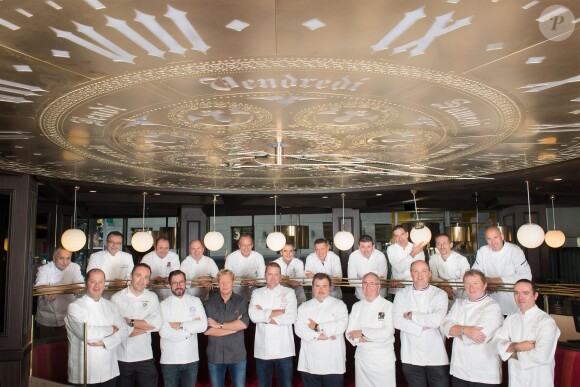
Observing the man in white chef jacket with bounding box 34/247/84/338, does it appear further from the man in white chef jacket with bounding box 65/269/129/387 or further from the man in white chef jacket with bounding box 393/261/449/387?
the man in white chef jacket with bounding box 393/261/449/387

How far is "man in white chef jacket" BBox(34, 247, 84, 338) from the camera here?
250 inches

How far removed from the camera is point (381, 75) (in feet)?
9.62

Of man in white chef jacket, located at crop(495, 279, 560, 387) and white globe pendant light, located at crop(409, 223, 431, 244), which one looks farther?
white globe pendant light, located at crop(409, 223, 431, 244)

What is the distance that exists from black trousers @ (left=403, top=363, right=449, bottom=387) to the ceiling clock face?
218cm

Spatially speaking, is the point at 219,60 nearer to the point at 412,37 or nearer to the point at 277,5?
the point at 277,5

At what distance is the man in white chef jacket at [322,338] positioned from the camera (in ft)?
16.7

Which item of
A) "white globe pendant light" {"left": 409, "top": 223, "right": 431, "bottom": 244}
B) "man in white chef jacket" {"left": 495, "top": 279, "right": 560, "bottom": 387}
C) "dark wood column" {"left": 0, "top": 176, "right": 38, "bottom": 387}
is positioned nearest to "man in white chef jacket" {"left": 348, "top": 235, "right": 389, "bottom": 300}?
"white globe pendant light" {"left": 409, "top": 223, "right": 431, "bottom": 244}

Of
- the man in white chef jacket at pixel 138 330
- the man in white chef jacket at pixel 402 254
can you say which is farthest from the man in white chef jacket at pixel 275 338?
the man in white chef jacket at pixel 402 254

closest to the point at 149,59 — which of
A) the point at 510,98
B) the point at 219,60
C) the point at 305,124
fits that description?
the point at 219,60

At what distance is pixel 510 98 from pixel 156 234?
949cm

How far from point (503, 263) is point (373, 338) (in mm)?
2281

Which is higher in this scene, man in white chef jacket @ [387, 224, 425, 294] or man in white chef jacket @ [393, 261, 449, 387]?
man in white chef jacket @ [387, 224, 425, 294]

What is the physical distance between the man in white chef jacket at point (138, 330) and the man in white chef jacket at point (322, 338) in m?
1.50

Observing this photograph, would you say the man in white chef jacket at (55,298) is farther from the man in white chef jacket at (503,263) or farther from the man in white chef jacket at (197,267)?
the man in white chef jacket at (503,263)
